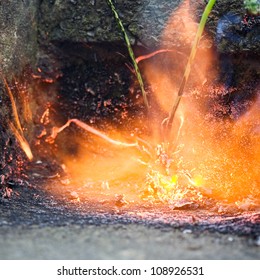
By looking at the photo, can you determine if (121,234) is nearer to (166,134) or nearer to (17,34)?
(166,134)

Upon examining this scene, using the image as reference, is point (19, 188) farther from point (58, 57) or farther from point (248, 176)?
point (248, 176)

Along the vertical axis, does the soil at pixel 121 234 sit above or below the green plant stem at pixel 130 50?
below

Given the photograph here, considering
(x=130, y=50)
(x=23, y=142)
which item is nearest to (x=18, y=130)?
(x=23, y=142)

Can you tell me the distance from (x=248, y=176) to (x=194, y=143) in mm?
359

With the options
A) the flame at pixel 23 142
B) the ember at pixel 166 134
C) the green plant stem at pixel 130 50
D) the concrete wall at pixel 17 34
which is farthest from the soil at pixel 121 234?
the concrete wall at pixel 17 34

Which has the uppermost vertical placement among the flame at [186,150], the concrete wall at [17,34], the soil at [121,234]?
the concrete wall at [17,34]

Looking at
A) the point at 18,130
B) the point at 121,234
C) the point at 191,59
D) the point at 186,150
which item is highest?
the point at 191,59

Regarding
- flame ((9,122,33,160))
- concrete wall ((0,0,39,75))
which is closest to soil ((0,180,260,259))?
flame ((9,122,33,160))

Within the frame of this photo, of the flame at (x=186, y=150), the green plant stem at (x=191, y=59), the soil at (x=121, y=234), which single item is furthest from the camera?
the flame at (x=186, y=150)

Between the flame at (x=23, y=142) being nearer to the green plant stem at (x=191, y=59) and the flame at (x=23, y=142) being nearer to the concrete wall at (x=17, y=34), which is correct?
the concrete wall at (x=17, y=34)

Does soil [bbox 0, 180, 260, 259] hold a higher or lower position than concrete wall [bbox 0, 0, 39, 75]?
lower

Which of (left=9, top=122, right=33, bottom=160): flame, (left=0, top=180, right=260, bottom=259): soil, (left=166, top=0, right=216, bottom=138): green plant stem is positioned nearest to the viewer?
(left=0, top=180, right=260, bottom=259): soil

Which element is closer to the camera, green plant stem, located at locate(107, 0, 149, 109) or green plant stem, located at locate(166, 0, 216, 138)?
green plant stem, located at locate(166, 0, 216, 138)

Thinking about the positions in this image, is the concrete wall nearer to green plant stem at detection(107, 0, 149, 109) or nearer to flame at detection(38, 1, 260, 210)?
green plant stem at detection(107, 0, 149, 109)
